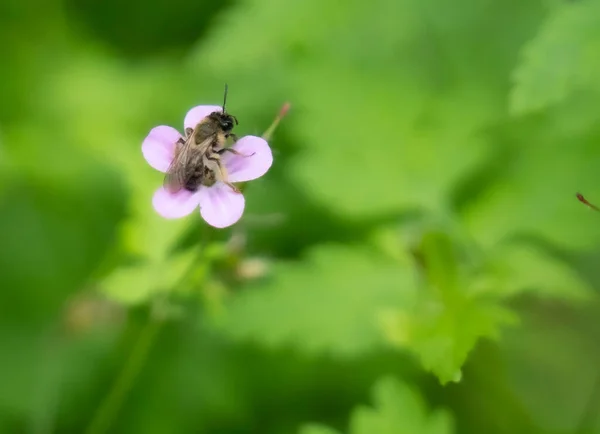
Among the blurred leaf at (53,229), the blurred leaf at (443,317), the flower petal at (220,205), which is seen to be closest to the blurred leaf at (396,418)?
the blurred leaf at (443,317)

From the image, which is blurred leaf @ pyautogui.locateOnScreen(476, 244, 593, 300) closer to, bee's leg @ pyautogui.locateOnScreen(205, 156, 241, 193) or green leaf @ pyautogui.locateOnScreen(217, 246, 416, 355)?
green leaf @ pyautogui.locateOnScreen(217, 246, 416, 355)

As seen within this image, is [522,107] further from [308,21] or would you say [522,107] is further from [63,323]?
[63,323]

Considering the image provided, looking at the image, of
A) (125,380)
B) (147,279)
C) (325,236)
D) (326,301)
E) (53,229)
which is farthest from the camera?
(53,229)

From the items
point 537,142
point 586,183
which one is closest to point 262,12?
point 537,142

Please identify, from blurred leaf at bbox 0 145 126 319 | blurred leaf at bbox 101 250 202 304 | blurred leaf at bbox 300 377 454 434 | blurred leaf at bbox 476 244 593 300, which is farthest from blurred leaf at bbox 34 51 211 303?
blurred leaf at bbox 476 244 593 300

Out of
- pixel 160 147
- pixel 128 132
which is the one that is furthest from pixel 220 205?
pixel 128 132

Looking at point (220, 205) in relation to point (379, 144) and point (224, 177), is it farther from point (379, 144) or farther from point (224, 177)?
point (379, 144)

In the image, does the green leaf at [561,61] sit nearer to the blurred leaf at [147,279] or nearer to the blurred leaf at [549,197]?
the blurred leaf at [549,197]
